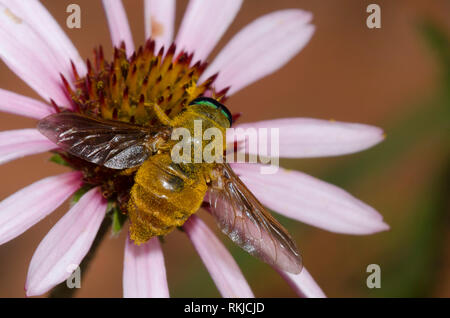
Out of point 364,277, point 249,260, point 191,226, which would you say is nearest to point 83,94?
point 191,226

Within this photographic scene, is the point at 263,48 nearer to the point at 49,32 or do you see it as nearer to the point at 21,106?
the point at 49,32

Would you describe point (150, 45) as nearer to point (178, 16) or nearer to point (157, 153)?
point (157, 153)

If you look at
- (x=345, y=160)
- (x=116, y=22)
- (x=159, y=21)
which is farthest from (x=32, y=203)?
(x=345, y=160)

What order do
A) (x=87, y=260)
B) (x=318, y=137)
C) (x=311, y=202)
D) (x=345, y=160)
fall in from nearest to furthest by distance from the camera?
(x=87, y=260) → (x=311, y=202) → (x=318, y=137) → (x=345, y=160)

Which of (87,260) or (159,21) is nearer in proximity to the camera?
(87,260)

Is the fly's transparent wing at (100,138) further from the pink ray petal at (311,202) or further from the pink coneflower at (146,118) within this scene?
the pink ray petal at (311,202)

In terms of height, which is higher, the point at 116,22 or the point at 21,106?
the point at 116,22

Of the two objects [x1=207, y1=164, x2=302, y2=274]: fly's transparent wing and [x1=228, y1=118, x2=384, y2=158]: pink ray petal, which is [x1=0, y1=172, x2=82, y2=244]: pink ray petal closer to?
[x1=207, y1=164, x2=302, y2=274]: fly's transparent wing
